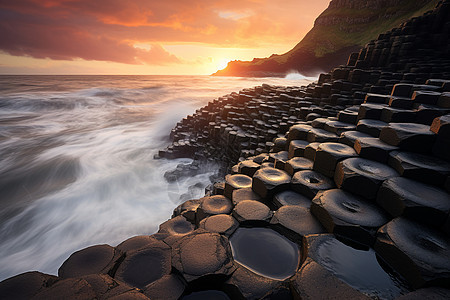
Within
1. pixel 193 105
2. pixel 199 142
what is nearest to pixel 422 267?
pixel 199 142

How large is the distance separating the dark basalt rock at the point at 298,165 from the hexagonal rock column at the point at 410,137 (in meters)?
1.17

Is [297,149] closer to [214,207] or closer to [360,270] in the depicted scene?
[214,207]

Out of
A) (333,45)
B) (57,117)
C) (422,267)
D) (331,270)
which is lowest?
(57,117)

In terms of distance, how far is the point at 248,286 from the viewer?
Answer: 67.8 inches

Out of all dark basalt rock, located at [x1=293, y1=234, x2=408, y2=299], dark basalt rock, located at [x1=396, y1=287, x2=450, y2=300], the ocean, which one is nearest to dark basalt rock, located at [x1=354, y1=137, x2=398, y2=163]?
dark basalt rock, located at [x1=293, y1=234, x2=408, y2=299]

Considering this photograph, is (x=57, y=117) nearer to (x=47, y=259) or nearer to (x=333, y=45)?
(x=47, y=259)

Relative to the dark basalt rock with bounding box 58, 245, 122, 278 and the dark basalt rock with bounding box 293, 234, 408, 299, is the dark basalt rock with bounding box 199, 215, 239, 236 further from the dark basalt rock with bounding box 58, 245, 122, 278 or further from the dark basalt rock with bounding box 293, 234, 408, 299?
the dark basalt rock with bounding box 58, 245, 122, 278

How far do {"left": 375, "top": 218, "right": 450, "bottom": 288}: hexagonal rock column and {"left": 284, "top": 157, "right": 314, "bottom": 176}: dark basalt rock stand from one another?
157cm

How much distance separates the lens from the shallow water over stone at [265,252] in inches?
74.6

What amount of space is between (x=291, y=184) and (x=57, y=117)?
23.5 metres

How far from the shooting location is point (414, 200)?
1.86 meters

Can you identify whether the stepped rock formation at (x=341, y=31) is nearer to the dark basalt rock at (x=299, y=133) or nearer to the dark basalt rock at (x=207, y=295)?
the dark basalt rock at (x=299, y=133)

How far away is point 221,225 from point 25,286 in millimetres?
1962

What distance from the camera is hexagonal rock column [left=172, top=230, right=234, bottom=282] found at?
5.85 feet
